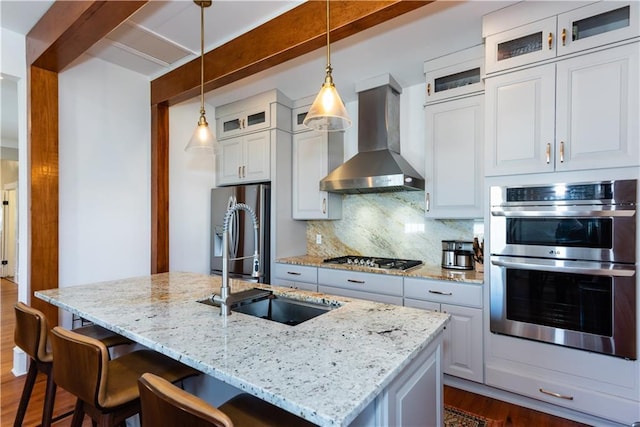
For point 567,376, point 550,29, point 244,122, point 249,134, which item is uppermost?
point 550,29

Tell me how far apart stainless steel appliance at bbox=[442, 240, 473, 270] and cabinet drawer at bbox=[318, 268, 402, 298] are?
19.4 inches

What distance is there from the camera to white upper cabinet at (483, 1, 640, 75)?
1.82 meters

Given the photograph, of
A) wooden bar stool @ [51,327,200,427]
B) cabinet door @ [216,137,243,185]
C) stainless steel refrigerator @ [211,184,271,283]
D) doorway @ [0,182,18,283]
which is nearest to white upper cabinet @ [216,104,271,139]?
cabinet door @ [216,137,243,185]

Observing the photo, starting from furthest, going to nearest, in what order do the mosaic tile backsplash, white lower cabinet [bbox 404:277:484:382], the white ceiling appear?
the mosaic tile backsplash, white lower cabinet [bbox 404:277:484:382], the white ceiling

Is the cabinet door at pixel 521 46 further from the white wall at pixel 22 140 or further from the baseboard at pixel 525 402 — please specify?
the white wall at pixel 22 140

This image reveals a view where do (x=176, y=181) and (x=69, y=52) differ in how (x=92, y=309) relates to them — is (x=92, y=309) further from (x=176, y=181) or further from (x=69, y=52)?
(x=176, y=181)

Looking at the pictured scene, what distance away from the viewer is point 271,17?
2293 mm

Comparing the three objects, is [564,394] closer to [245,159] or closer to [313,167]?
[313,167]

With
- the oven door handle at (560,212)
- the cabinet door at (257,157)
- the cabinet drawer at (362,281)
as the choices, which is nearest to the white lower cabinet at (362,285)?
the cabinet drawer at (362,281)

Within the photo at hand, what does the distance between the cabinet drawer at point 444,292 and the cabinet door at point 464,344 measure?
5 cm

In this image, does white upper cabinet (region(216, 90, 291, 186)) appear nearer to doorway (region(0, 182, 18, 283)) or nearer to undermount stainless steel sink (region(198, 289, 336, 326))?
undermount stainless steel sink (region(198, 289, 336, 326))

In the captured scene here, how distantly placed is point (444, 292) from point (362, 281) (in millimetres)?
676

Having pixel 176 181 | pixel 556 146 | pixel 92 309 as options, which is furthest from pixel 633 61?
pixel 176 181

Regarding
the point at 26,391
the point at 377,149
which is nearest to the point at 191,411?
the point at 26,391
